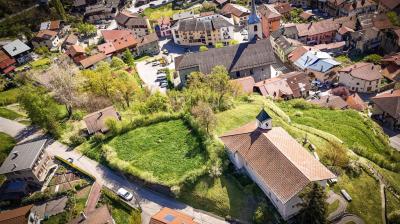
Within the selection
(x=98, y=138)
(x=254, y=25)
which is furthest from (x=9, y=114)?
(x=254, y=25)

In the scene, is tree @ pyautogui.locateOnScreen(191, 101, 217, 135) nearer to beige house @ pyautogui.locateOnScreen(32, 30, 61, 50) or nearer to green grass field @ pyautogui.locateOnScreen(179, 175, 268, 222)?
green grass field @ pyautogui.locateOnScreen(179, 175, 268, 222)

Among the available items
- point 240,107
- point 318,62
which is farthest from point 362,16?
point 240,107

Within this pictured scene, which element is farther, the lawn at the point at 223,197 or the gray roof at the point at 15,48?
the gray roof at the point at 15,48

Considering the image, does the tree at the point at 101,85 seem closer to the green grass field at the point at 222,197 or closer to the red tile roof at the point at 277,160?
the red tile roof at the point at 277,160

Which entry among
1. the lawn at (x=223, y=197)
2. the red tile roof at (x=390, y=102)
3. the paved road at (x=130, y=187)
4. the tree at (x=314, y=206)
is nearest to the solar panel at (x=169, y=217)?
the paved road at (x=130, y=187)

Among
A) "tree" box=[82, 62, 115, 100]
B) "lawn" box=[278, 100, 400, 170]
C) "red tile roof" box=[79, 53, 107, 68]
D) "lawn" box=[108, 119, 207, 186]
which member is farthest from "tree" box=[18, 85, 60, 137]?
"lawn" box=[278, 100, 400, 170]

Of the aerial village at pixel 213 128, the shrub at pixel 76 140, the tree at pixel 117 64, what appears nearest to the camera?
the aerial village at pixel 213 128
